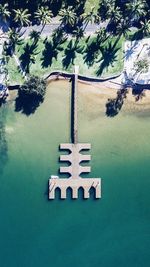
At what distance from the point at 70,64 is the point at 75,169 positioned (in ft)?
21.9

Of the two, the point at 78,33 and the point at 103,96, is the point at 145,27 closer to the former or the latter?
the point at 78,33

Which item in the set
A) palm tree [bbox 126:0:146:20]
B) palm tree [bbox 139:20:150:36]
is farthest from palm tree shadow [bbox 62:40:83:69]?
palm tree [bbox 139:20:150:36]

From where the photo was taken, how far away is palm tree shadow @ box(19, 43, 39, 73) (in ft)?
113

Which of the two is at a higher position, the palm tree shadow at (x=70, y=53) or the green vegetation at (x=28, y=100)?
the palm tree shadow at (x=70, y=53)

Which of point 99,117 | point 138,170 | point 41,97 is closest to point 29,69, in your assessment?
point 41,97

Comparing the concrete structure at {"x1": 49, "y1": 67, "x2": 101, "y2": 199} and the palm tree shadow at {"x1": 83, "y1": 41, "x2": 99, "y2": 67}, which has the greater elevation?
the palm tree shadow at {"x1": 83, "y1": 41, "x2": 99, "y2": 67}

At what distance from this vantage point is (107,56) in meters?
34.9

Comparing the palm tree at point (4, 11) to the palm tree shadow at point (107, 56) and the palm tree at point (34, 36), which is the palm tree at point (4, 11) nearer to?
the palm tree at point (34, 36)

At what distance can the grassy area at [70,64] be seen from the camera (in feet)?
113

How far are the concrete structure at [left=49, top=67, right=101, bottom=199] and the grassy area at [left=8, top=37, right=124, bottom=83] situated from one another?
0.93 meters

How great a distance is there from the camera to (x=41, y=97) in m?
34.4

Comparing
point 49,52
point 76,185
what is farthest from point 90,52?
point 76,185

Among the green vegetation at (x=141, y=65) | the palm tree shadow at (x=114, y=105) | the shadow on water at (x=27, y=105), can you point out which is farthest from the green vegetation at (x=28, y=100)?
the green vegetation at (x=141, y=65)

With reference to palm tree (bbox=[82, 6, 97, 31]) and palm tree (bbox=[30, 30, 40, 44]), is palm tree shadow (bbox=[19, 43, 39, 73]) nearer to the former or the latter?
palm tree (bbox=[30, 30, 40, 44])
